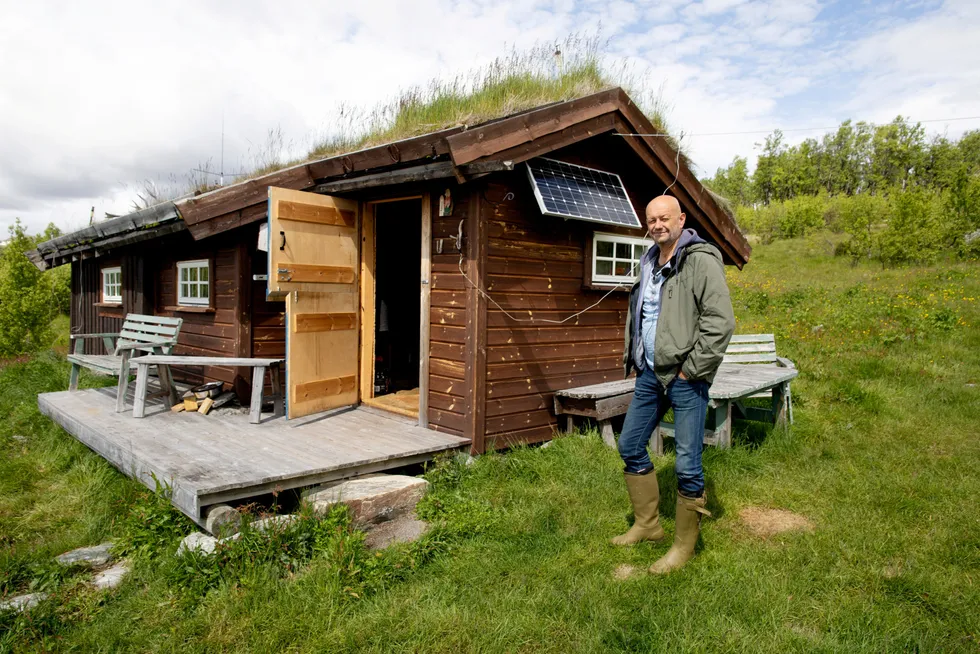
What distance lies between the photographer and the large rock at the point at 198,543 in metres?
3.37

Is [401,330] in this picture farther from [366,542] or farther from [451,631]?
[451,631]

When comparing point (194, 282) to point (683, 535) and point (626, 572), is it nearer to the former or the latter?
point (626, 572)

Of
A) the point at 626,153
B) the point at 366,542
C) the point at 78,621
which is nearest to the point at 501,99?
the point at 626,153

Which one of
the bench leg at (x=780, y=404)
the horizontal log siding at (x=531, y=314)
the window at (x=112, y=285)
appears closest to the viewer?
the horizontal log siding at (x=531, y=314)

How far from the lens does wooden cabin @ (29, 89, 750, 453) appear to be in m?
5.18

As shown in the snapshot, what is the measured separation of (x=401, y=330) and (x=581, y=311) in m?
3.51

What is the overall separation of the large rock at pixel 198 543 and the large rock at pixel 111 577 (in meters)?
0.31

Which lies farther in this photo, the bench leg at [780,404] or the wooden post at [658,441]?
the bench leg at [780,404]

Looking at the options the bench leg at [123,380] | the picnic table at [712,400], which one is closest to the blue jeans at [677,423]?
the picnic table at [712,400]

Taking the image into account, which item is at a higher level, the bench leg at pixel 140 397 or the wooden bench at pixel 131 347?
the wooden bench at pixel 131 347

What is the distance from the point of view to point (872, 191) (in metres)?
37.2

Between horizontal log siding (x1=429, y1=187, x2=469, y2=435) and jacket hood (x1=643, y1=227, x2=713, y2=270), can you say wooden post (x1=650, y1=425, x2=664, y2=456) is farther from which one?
jacket hood (x1=643, y1=227, x2=713, y2=270)

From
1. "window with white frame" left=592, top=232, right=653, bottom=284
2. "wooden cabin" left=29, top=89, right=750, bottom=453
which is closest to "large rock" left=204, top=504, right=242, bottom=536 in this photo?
"wooden cabin" left=29, top=89, right=750, bottom=453

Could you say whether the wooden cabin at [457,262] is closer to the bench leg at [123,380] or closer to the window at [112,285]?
the bench leg at [123,380]
